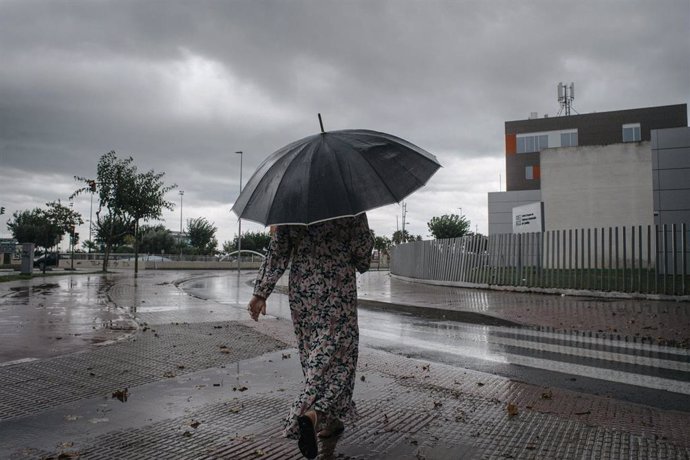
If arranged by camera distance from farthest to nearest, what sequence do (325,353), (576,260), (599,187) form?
(599,187)
(576,260)
(325,353)

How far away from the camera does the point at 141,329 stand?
29.1ft

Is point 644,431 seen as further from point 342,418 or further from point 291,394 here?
point 291,394

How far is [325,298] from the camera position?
369cm

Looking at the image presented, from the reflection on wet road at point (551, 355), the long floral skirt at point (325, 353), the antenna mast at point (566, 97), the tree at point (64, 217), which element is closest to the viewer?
the long floral skirt at point (325, 353)

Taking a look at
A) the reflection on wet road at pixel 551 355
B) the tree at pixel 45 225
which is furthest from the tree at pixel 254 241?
the reflection on wet road at pixel 551 355

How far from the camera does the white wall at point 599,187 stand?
3200cm

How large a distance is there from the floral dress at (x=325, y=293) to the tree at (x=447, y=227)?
60.5m

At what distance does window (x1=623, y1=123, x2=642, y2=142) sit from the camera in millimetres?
54281

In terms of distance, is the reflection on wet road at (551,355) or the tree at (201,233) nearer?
the reflection on wet road at (551,355)

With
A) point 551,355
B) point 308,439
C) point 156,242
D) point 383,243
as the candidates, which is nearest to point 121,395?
Result: point 308,439

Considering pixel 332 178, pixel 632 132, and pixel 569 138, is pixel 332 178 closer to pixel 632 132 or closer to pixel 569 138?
pixel 569 138

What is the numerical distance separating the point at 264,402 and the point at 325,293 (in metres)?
1.48

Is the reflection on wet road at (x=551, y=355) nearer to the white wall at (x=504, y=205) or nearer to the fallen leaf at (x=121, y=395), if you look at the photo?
the fallen leaf at (x=121, y=395)

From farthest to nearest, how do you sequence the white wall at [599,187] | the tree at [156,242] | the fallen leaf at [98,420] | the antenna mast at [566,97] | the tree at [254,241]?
the tree at [254,241] → the tree at [156,242] → the antenna mast at [566,97] → the white wall at [599,187] → the fallen leaf at [98,420]
